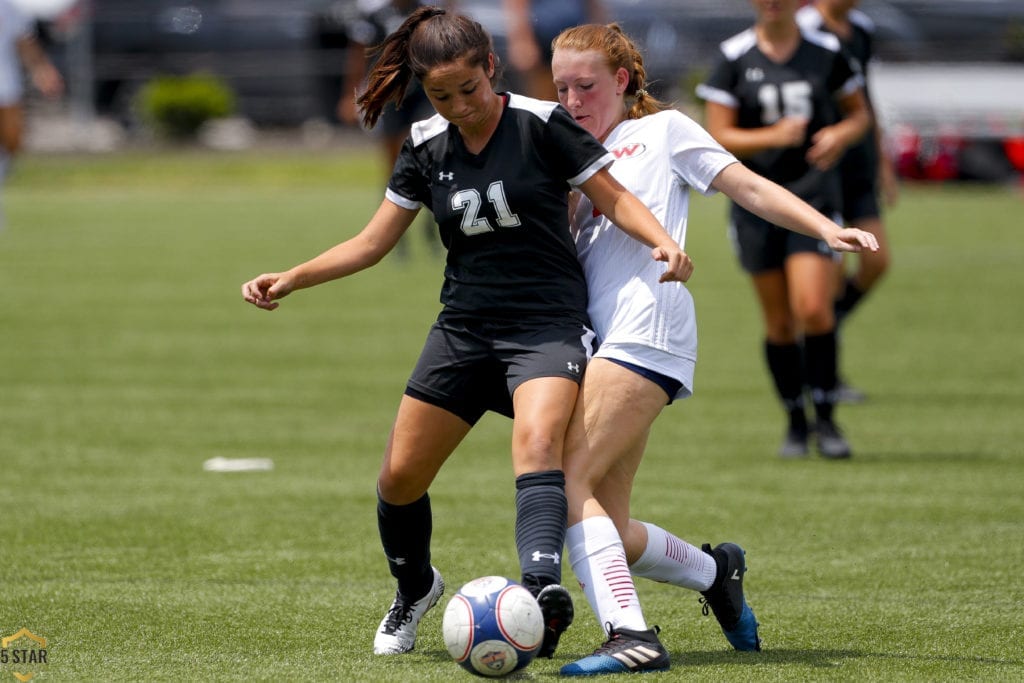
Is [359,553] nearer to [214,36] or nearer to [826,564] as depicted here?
[826,564]

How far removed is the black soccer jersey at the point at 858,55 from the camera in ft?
29.6

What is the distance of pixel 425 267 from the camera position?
Answer: 54.2ft

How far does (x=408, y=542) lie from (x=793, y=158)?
3983 mm

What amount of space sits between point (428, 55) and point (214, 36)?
26.7 m

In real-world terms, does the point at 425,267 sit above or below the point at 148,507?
below

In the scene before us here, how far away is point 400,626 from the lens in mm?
4770

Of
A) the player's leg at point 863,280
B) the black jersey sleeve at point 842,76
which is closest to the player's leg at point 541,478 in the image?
the black jersey sleeve at point 842,76

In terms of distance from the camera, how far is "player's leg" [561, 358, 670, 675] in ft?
14.0

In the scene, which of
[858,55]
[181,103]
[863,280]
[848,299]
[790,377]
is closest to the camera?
[790,377]

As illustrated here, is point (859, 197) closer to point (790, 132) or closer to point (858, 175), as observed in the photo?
point (858, 175)

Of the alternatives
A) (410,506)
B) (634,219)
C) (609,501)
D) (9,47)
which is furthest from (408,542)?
(9,47)

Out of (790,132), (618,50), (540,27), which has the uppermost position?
(618,50)

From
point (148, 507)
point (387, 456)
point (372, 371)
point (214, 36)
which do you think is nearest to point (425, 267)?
point (372, 371)

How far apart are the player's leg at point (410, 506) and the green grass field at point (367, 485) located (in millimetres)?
127
